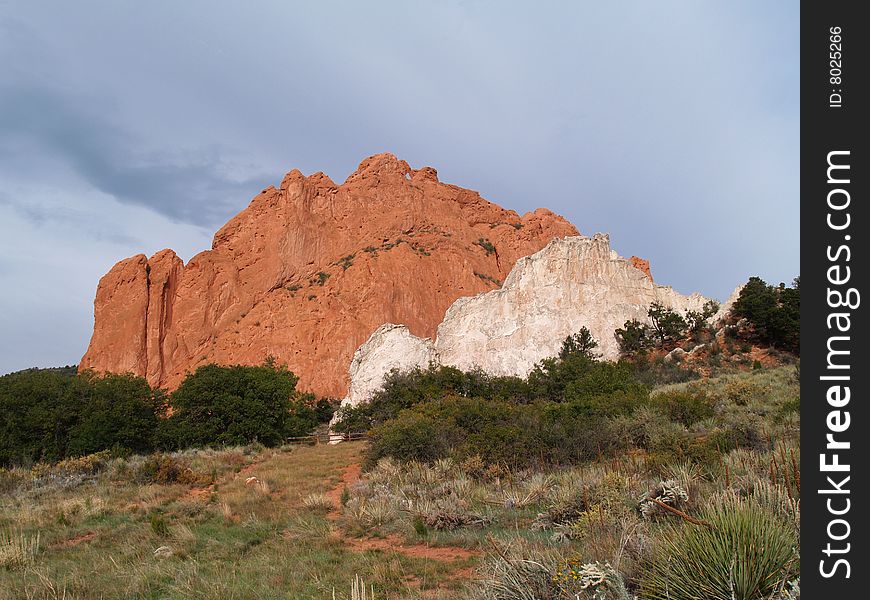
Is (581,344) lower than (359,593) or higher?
higher

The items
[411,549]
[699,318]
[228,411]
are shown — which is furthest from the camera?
[699,318]

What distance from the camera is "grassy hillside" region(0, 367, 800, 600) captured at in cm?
350

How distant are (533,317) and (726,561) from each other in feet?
136

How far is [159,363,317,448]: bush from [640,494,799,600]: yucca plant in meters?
27.9

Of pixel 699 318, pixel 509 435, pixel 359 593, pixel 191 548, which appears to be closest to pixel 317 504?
pixel 191 548

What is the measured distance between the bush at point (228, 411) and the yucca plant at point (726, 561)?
27896mm

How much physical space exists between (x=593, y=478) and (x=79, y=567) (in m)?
7.67

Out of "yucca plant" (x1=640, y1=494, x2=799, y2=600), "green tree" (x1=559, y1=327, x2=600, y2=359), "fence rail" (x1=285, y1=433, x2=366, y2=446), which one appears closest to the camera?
"yucca plant" (x1=640, y1=494, x2=799, y2=600)

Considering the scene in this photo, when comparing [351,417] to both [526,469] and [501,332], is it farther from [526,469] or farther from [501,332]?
[526,469]

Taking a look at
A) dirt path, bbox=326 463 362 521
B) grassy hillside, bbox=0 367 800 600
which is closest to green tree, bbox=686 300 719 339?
grassy hillside, bbox=0 367 800 600

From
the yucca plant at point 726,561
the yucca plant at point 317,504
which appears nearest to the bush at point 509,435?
the yucca plant at point 317,504

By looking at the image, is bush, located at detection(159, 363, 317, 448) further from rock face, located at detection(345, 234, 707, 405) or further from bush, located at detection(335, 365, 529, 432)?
rock face, located at detection(345, 234, 707, 405)

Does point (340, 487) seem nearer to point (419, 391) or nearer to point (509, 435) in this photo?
point (509, 435)

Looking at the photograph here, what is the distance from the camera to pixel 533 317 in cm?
4406
